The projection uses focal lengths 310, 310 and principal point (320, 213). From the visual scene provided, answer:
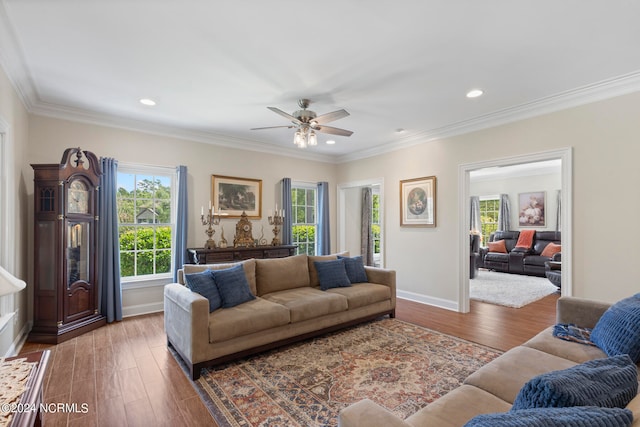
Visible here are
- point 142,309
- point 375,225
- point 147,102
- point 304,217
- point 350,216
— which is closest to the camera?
point 147,102

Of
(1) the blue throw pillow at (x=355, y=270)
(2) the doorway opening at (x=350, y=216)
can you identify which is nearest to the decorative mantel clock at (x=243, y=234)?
(1) the blue throw pillow at (x=355, y=270)

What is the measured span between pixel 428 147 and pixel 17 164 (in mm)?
5401

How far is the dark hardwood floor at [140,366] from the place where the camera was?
221 cm

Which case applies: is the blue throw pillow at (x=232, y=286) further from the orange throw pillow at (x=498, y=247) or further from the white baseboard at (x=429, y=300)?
the orange throw pillow at (x=498, y=247)

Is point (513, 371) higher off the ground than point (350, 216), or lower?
lower

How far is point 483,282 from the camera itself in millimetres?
6934

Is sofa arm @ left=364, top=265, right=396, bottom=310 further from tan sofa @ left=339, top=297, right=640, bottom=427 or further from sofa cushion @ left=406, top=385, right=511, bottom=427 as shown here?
sofa cushion @ left=406, top=385, right=511, bottom=427

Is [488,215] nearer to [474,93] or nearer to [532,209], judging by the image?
[532,209]

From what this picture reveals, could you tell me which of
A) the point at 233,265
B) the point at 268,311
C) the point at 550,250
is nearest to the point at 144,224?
the point at 233,265

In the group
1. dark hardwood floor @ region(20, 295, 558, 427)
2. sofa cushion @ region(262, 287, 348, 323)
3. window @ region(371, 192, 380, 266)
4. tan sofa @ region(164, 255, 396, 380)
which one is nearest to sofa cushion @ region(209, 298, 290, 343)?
tan sofa @ region(164, 255, 396, 380)

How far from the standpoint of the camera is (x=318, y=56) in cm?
275

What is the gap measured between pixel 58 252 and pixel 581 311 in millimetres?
5236

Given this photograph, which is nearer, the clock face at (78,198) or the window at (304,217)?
the clock face at (78,198)

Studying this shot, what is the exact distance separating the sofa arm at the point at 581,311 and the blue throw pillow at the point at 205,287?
3153 mm
